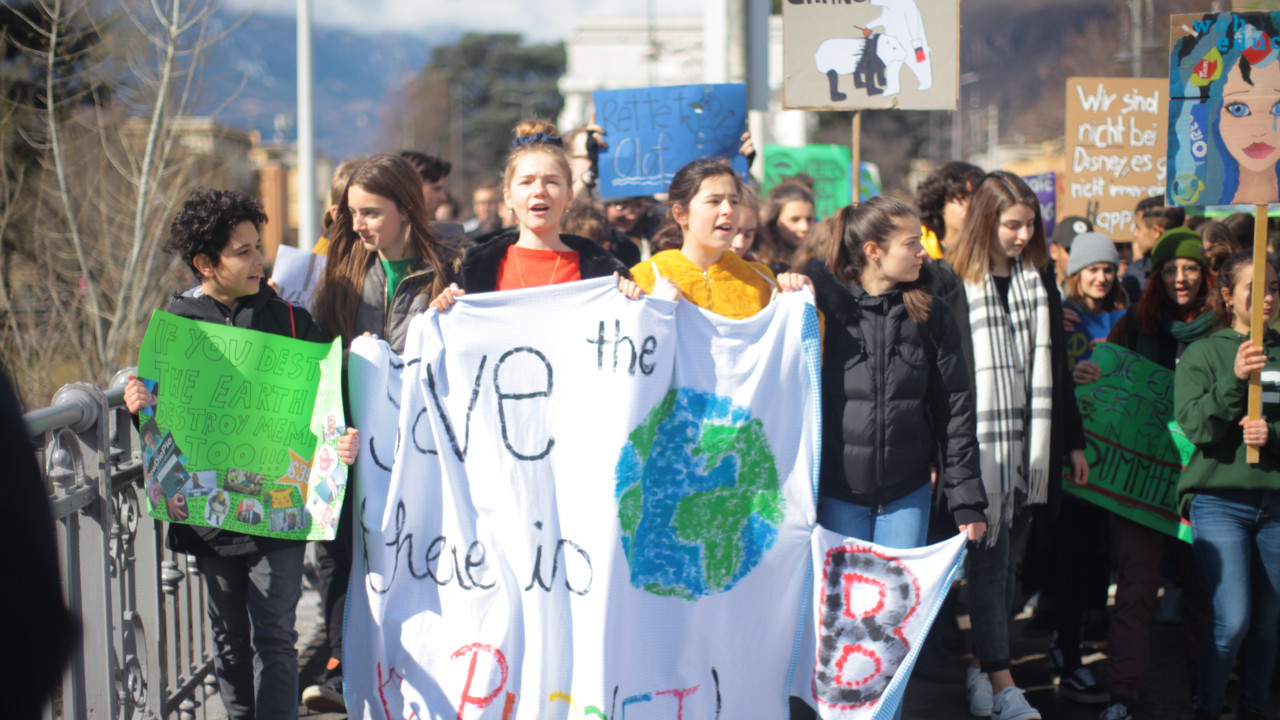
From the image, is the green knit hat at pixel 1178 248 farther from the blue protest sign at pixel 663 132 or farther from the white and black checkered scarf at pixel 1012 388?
the blue protest sign at pixel 663 132

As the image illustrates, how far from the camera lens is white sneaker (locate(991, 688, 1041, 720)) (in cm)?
375

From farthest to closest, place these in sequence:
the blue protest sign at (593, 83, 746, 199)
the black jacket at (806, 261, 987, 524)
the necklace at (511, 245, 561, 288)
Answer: the blue protest sign at (593, 83, 746, 199) < the necklace at (511, 245, 561, 288) < the black jacket at (806, 261, 987, 524)

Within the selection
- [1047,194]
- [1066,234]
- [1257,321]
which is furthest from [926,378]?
[1047,194]

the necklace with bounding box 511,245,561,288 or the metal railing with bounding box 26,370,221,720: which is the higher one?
the necklace with bounding box 511,245,561,288

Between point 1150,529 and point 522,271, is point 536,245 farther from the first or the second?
point 1150,529

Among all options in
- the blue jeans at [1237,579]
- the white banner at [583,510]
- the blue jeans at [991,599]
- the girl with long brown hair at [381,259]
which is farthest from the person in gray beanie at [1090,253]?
the girl with long brown hair at [381,259]

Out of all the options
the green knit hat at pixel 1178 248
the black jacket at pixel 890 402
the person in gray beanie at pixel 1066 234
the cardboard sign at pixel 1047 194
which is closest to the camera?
the black jacket at pixel 890 402

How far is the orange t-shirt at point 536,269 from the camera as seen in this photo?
3.52m

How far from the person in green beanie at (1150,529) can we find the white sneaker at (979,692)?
0.44m

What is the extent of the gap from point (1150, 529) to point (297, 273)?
3746 millimetres

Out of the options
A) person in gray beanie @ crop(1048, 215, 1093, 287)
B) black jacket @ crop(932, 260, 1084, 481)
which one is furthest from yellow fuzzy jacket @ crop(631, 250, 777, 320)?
person in gray beanie @ crop(1048, 215, 1093, 287)

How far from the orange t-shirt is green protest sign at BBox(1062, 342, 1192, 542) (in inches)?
90.2

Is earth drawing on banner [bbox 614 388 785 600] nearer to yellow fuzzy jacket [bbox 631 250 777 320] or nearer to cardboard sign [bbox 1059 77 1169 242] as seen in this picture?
yellow fuzzy jacket [bbox 631 250 777 320]

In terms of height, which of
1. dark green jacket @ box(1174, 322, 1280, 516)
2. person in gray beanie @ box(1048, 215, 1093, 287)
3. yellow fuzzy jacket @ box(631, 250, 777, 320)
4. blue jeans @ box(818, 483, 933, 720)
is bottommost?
blue jeans @ box(818, 483, 933, 720)
